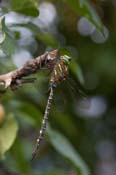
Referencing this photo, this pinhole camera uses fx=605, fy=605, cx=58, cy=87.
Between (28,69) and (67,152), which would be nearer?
(28,69)

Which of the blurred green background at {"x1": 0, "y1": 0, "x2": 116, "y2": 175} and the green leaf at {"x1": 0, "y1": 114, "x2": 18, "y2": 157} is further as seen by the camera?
the blurred green background at {"x1": 0, "y1": 0, "x2": 116, "y2": 175}

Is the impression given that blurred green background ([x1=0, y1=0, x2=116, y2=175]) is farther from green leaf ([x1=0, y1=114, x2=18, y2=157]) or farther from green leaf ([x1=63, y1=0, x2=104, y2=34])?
green leaf ([x1=63, y1=0, x2=104, y2=34])

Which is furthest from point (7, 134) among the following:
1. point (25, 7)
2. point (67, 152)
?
point (25, 7)

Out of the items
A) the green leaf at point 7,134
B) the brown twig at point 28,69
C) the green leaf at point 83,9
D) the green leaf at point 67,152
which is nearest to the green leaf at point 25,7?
the green leaf at point 83,9

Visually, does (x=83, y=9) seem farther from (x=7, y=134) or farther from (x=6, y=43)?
(x=7, y=134)

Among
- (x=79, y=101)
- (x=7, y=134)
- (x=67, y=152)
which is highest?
(x=7, y=134)

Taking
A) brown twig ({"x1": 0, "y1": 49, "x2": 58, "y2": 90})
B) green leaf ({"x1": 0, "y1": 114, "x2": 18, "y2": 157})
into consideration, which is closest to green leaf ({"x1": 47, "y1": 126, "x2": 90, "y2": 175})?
green leaf ({"x1": 0, "y1": 114, "x2": 18, "y2": 157})
